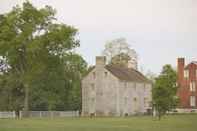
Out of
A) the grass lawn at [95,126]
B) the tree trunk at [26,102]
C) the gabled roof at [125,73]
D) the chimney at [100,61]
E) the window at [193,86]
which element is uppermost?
the chimney at [100,61]

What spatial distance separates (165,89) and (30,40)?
13.2 meters

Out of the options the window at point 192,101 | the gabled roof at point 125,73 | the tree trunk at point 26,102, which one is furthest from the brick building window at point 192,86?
the tree trunk at point 26,102

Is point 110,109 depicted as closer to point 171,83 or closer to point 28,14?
point 28,14

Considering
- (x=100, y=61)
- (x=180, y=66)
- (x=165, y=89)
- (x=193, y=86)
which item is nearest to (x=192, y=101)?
(x=193, y=86)

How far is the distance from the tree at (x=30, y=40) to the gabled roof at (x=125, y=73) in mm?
9574

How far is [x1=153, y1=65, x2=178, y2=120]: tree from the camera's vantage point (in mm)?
35469

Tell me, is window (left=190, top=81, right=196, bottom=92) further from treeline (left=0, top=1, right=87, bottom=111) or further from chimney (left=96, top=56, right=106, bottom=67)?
treeline (left=0, top=1, right=87, bottom=111)

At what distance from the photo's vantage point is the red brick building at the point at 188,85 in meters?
58.1

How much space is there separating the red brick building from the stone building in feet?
19.7

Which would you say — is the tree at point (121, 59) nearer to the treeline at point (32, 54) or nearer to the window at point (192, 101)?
the window at point (192, 101)

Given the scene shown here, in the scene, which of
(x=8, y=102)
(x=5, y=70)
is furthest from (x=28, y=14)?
(x=8, y=102)

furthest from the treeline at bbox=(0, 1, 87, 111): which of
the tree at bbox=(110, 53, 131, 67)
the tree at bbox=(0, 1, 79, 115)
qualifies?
the tree at bbox=(110, 53, 131, 67)

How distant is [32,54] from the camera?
43156 mm

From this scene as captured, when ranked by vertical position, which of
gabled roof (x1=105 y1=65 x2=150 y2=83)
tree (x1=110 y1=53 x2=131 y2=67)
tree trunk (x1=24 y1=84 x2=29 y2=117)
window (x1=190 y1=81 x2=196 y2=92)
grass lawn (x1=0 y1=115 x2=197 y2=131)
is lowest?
grass lawn (x1=0 y1=115 x2=197 y2=131)
